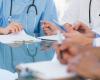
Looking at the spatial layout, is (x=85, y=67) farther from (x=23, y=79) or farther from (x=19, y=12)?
(x=19, y=12)

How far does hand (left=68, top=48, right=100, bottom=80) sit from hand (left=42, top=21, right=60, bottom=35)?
101cm

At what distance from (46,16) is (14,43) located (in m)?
0.57

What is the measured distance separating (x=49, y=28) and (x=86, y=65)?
1.14m

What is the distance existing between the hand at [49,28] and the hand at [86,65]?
3.33ft

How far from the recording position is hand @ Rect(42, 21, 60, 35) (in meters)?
1.66

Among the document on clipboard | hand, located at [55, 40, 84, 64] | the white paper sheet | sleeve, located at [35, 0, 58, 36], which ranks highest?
sleeve, located at [35, 0, 58, 36]

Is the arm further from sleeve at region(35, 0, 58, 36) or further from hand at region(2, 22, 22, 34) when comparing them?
hand at region(2, 22, 22, 34)

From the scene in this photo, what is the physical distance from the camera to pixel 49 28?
171 cm

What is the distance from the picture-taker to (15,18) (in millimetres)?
1916

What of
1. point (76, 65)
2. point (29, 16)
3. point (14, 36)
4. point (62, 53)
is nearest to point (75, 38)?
point (62, 53)

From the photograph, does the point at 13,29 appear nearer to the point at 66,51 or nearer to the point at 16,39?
the point at 16,39

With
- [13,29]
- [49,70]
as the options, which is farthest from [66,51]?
[13,29]

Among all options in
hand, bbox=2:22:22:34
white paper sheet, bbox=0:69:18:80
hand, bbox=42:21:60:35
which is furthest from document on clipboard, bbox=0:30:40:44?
white paper sheet, bbox=0:69:18:80

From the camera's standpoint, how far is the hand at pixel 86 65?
57cm
